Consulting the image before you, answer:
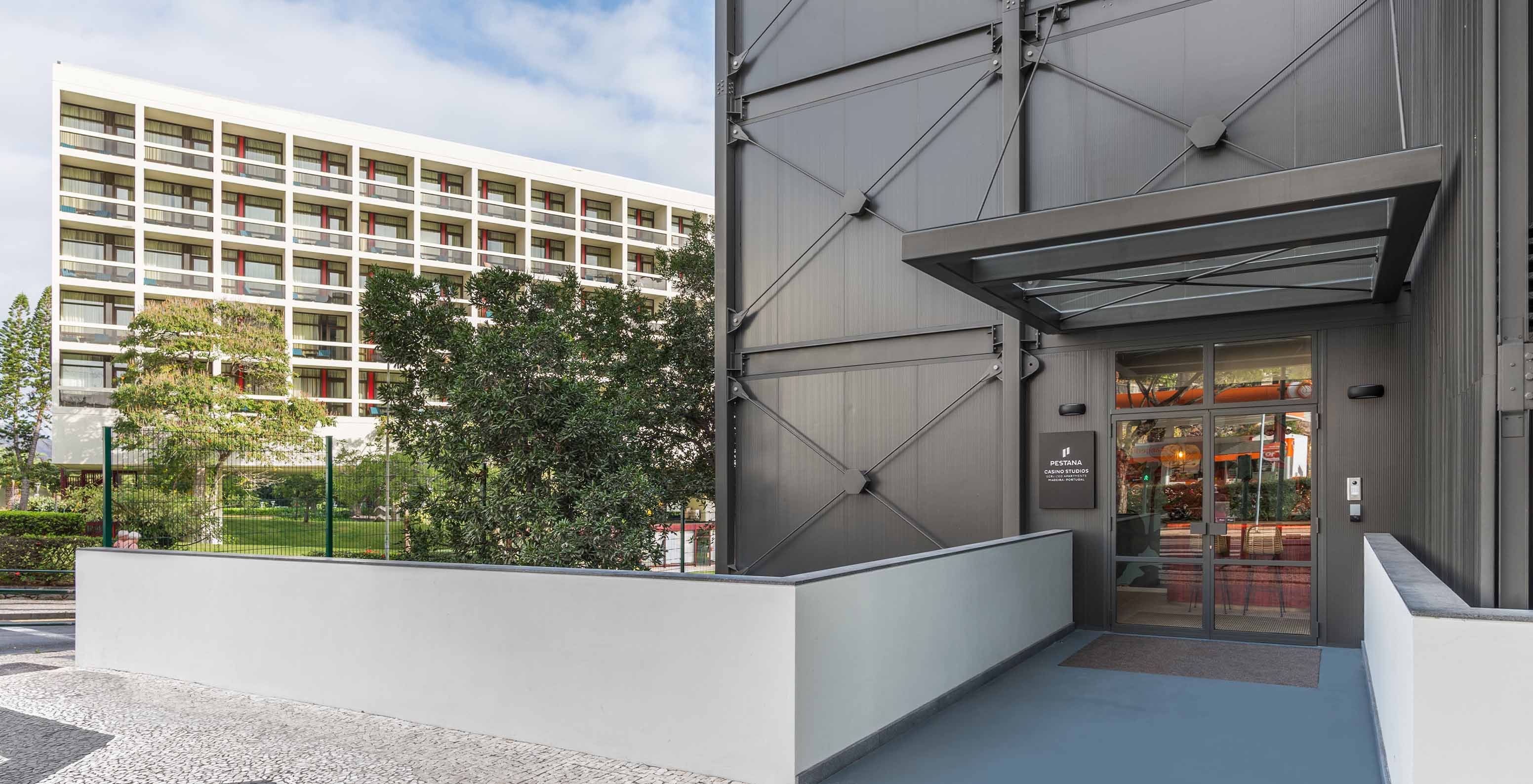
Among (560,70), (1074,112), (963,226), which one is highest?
(560,70)

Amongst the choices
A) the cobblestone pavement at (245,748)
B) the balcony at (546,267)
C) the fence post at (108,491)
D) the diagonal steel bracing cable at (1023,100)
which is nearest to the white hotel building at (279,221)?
the balcony at (546,267)

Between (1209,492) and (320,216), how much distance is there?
139 ft

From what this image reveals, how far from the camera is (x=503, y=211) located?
4616 centimetres

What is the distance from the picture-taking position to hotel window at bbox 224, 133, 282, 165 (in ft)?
131

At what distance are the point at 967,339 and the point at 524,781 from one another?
6.99 meters

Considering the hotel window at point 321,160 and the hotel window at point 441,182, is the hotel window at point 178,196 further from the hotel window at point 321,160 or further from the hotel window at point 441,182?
the hotel window at point 441,182

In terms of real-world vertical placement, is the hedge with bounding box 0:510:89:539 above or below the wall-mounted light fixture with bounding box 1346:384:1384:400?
below

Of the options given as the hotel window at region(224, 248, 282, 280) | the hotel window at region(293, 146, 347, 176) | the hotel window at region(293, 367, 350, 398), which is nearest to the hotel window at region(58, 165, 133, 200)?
the hotel window at region(224, 248, 282, 280)

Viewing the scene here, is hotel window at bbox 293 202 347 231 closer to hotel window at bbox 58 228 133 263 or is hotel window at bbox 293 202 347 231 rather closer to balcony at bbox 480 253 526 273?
balcony at bbox 480 253 526 273

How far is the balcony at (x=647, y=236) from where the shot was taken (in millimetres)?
50125

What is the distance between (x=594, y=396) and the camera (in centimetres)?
1082

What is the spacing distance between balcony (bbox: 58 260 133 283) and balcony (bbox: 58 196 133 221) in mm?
1958

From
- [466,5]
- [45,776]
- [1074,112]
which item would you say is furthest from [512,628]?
[466,5]

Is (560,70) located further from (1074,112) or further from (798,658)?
(798,658)
